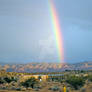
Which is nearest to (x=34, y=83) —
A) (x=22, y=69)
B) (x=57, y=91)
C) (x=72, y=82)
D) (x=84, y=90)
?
(x=72, y=82)

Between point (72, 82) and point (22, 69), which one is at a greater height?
point (22, 69)

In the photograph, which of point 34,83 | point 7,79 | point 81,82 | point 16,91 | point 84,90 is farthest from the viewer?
point 7,79

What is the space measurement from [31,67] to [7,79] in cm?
6919

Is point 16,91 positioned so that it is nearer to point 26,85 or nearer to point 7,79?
point 26,85

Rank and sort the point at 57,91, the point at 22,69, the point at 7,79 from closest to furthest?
the point at 57,91 < the point at 7,79 < the point at 22,69

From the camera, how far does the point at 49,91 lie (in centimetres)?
3045

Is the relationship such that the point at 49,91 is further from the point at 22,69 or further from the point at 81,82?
the point at 22,69

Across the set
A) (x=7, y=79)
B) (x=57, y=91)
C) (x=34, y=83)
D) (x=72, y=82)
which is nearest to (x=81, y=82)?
(x=72, y=82)

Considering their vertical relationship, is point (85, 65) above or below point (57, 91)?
above

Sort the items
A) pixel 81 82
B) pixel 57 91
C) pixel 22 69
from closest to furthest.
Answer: pixel 57 91, pixel 81 82, pixel 22 69

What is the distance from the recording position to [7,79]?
162ft

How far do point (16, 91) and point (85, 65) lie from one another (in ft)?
294

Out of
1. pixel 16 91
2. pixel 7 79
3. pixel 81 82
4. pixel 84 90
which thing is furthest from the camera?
pixel 7 79

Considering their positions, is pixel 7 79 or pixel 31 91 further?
pixel 7 79
